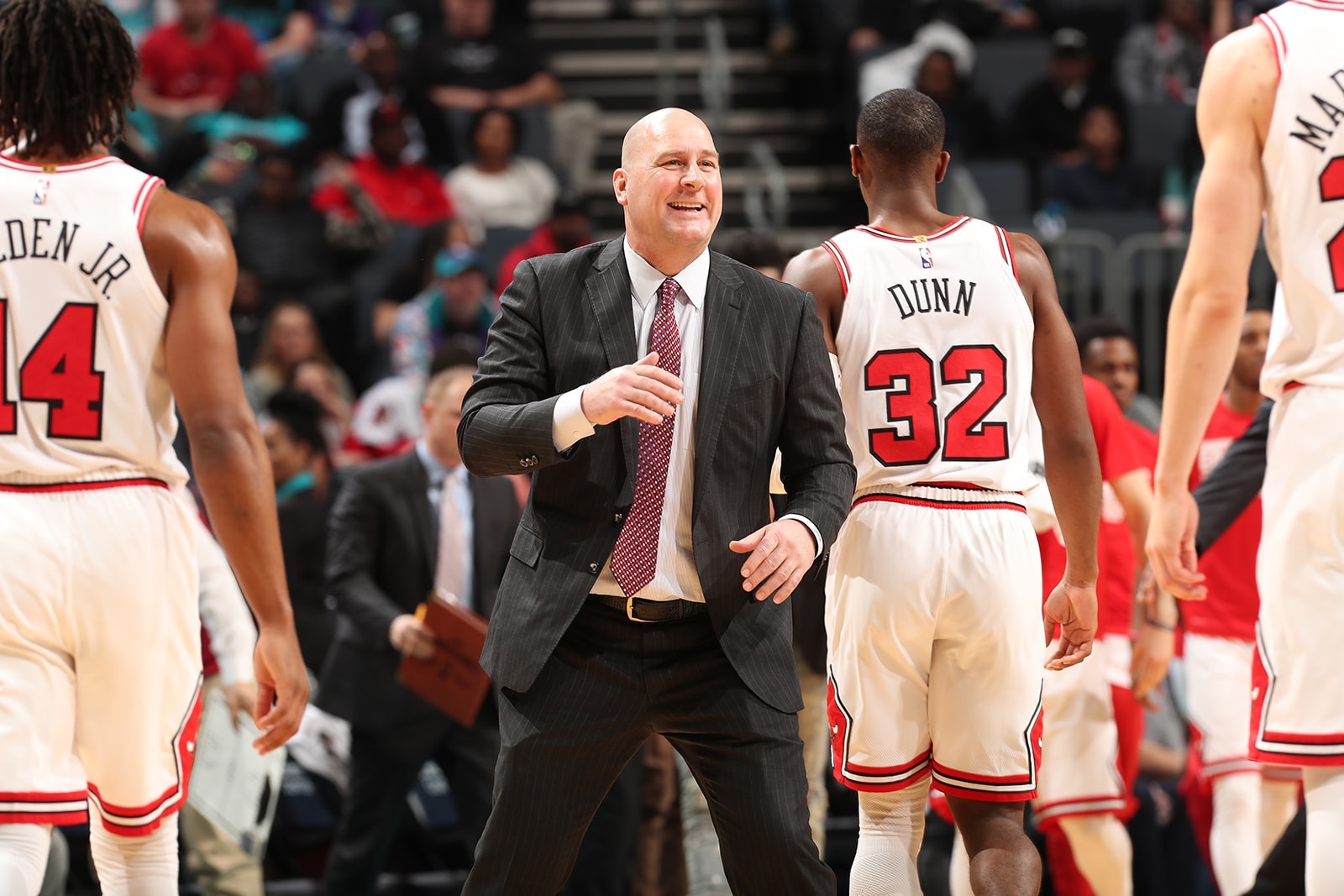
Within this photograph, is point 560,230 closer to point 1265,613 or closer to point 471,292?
point 471,292

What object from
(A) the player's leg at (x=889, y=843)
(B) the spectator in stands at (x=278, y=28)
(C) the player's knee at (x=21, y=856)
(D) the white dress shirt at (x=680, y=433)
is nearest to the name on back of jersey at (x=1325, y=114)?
(D) the white dress shirt at (x=680, y=433)

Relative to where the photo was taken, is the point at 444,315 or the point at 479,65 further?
the point at 479,65

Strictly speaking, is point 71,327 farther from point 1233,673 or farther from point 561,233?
point 561,233

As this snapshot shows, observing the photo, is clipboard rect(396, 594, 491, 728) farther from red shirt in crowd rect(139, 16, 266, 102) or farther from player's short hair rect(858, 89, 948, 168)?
red shirt in crowd rect(139, 16, 266, 102)

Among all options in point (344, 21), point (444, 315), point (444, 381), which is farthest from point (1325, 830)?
point (344, 21)

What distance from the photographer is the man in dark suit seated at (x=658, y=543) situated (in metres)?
3.66

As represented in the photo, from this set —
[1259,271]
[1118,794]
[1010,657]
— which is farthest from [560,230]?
[1010,657]

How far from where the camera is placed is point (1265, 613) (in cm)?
359

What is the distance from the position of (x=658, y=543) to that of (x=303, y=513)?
4.23 m

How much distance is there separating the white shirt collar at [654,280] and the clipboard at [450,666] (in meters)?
2.60

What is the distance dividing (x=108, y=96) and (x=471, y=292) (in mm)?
6000

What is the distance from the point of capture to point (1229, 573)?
6.39 meters

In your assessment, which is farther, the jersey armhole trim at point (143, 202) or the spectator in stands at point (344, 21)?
the spectator in stands at point (344, 21)

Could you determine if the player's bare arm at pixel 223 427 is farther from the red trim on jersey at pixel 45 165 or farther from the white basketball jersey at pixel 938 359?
the white basketball jersey at pixel 938 359
